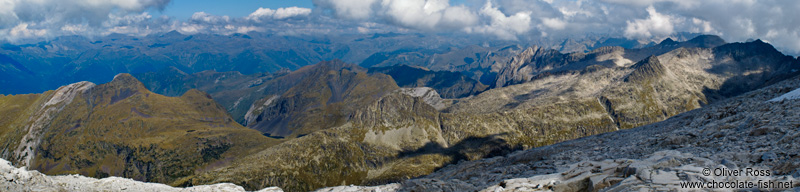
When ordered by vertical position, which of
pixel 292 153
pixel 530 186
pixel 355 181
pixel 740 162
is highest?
pixel 740 162

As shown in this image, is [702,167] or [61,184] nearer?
[702,167]

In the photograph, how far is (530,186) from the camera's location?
27.9 meters

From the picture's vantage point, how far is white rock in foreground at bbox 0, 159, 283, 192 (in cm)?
2967

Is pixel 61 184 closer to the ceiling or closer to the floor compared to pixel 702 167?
closer to the floor

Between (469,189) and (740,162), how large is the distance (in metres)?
21.3

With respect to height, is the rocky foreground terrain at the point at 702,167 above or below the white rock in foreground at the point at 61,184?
above

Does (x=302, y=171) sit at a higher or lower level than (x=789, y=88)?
lower

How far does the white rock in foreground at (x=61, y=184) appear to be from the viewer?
29.7 meters

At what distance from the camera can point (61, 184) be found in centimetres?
3309

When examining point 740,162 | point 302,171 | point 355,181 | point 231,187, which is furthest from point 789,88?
point 302,171

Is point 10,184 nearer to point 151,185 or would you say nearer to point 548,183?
point 151,185

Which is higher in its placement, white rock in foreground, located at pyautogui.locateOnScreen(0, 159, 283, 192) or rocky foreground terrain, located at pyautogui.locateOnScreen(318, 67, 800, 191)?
rocky foreground terrain, located at pyautogui.locateOnScreen(318, 67, 800, 191)

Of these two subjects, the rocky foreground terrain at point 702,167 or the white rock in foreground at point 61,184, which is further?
the white rock in foreground at point 61,184

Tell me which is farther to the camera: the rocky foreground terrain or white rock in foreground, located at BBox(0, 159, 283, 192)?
white rock in foreground, located at BBox(0, 159, 283, 192)
